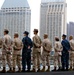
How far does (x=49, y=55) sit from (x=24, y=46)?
3.86 ft

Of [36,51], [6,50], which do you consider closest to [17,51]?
[6,50]

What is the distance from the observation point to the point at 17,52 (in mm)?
10852

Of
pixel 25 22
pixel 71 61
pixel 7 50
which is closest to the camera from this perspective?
pixel 7 50

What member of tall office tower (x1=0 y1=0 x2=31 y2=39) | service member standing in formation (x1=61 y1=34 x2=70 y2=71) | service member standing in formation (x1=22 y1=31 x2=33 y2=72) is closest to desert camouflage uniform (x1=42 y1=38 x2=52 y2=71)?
service member standing in formation (x1=22 y1=31 x2=33 y2=72)

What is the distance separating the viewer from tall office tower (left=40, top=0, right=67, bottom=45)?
557 ft

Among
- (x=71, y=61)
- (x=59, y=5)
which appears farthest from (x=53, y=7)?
(x=71, y=61)

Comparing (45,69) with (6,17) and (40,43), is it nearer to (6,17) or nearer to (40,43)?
(40,43)

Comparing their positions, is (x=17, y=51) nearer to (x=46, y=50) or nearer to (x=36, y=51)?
(x=36, y=51)

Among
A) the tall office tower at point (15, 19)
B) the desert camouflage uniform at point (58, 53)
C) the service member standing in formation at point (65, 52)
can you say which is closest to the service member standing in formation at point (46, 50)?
the desert camouflage uniform at point (58, 53)

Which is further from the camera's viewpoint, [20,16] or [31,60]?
[20,16]

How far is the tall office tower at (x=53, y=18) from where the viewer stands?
6688 inches

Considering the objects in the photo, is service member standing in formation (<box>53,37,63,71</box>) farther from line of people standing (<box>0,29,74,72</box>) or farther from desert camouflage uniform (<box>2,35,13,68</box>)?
desert camouflage uniform (<box>2,35,13,68</box>)

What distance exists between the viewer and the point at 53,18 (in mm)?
180375

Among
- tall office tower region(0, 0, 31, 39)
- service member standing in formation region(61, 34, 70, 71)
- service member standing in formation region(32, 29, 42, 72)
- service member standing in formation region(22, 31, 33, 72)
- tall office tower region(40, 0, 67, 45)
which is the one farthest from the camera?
tall office tower region(40, 0, 67, 45)
